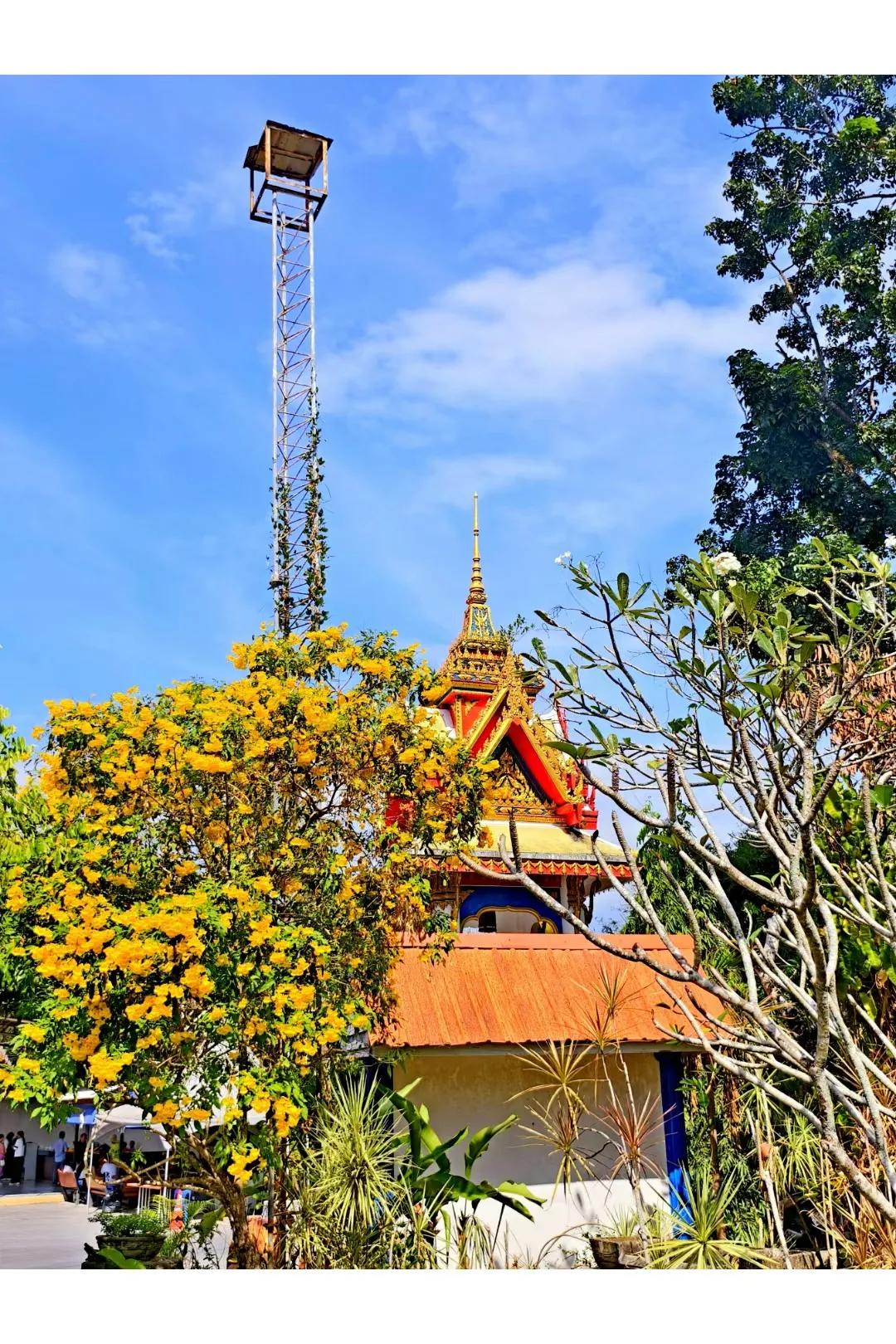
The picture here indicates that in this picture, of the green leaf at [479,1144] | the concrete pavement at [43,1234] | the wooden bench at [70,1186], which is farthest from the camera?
the wooden bench at [70,1186]

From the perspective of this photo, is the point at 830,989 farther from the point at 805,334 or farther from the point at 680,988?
the point at 805,334

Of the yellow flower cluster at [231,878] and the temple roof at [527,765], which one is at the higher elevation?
the temple roof at [527,765]

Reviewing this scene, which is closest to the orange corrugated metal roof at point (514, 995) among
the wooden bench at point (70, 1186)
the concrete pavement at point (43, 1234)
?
the concrete pavement at point (43, 1234)

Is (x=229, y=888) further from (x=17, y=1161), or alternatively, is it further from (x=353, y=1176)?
(x=17, y=1161)

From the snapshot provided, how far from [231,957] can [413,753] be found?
6.77ft

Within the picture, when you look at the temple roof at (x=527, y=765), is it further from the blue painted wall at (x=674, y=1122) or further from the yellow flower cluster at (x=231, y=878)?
the yellow flower cluster at (x=231, y=878)

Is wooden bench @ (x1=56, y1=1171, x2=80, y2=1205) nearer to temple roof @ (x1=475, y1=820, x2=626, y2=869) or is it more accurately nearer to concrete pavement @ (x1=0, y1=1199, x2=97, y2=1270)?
concrete pavement @ (x1=0, y1=1199, x2=97, y2=1270)

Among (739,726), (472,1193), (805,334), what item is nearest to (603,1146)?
(472,1193)

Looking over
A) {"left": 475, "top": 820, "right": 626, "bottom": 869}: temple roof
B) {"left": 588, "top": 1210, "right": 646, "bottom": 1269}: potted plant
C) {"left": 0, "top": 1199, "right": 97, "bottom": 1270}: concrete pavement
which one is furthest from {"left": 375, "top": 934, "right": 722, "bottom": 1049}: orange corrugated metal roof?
{"left": 475, "top": 820, "right": 626, "bottom": 869}: temple roof

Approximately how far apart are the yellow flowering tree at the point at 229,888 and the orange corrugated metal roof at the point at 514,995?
0.64m

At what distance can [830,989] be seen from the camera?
341 cm

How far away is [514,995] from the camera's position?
9484mm

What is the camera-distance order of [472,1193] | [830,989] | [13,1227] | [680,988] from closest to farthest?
1. [830,989]
2. [472,1193]
3. [680,988]
4. [13,1227]

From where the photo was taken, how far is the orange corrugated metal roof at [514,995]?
896 centimetres
